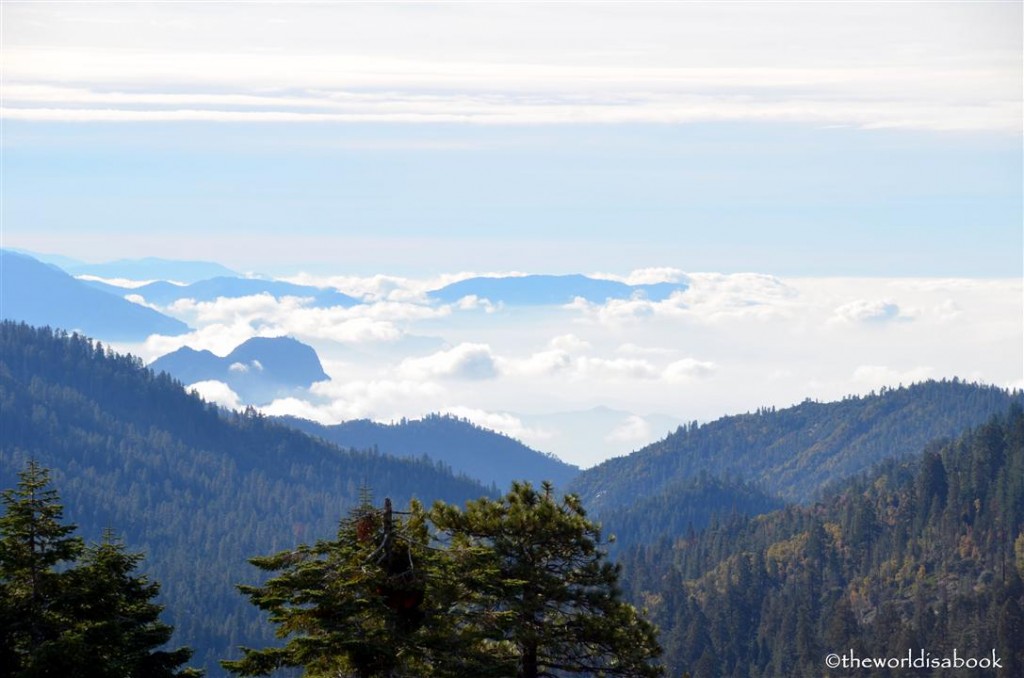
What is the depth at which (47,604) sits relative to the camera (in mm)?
55688

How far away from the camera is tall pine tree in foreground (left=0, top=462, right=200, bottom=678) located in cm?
5238

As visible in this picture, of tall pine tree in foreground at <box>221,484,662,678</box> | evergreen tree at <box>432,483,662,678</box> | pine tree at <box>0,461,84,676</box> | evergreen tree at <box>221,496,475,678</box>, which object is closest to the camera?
evergreen tree at <box>221,496,475,678</box>

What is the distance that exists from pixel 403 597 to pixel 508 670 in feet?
15.3

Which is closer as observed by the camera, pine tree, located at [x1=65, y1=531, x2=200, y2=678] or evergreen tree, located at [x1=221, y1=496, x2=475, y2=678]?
evergreen tree, located at [x1=221, y1=496, x2=475, y2=678]

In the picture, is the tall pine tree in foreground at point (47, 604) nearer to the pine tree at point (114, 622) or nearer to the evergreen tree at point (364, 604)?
the pine tree at point (114, 622)

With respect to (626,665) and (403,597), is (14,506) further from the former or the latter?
(626,665)

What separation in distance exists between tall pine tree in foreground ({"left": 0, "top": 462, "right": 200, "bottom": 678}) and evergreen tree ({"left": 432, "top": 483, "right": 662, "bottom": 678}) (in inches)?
569

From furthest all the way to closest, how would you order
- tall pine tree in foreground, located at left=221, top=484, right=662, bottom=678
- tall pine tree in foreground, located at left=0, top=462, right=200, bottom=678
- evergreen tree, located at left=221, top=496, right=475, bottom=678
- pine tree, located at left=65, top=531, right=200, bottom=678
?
pine tree, located at left=65, top=531, right=200, bottom=678 < tall pine tree in foreground, located at left=0, top=462, right=200, bottom=678 < tall pine tree in foreground, located at left=221, top=484, right=662, bottom=678 < evergreen tree, located at left=221, top=496, right=475, bottom=678

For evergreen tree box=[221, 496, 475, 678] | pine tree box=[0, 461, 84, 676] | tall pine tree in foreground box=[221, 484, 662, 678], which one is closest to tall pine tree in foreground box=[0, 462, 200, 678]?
pine tree box=[0, 461, 84, 676]

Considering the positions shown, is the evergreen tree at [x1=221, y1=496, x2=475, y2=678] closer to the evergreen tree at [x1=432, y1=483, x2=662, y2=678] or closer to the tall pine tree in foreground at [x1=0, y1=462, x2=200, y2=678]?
the evergreen tree at [x1=432, y1=483, x2=662, y2=678]

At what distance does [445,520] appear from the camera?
5300 centimetres

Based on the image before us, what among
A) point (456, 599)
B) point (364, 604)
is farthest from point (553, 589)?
point (364, 604)

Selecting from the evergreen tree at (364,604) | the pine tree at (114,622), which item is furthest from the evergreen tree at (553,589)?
the pine tree at (114,622)

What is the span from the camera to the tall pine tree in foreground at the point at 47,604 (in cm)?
5238
